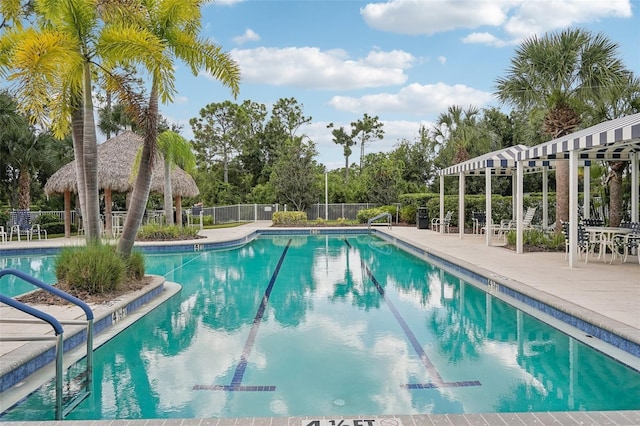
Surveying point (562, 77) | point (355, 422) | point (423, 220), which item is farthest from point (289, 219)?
point (355, 422)

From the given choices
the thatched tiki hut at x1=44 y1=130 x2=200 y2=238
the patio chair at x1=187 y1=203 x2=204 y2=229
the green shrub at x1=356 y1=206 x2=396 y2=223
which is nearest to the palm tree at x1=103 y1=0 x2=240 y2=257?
the thatched tiki hut at x1=44 y1=130 x2=200 y2=238

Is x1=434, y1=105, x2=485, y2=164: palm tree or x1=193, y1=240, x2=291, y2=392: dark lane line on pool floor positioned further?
x1=434, y1=105, x2=485, y2=164: palm tree

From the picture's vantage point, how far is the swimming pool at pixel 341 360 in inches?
155

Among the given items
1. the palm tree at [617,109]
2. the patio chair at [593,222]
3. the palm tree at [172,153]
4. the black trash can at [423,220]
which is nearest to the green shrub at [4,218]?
the palm tree at [172,153]

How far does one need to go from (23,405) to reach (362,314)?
443 cm

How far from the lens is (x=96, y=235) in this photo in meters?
7.94

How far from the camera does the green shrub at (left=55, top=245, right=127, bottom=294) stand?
704 centimetres

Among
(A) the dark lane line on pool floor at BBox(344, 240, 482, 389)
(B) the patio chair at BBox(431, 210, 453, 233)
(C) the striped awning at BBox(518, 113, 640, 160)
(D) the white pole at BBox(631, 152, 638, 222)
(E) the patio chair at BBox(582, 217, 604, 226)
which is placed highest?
(C) the striped awning at BBox(518, 113, 640, 160)

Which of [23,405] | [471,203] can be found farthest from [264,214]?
[23,405]

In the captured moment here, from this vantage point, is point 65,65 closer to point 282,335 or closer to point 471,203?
point 282,335

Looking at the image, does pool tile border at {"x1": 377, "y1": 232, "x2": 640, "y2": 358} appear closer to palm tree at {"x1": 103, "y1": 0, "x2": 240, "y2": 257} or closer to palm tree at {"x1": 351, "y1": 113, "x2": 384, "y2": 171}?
palm tree at {"x1": 103, "y1": 0, "x2": 240, "y2": 257}

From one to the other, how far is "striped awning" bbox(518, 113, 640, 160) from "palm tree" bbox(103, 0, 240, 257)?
6.13m

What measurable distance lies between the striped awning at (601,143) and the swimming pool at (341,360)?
10.2 ft

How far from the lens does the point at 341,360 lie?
16.6 ft
